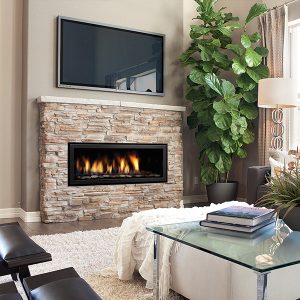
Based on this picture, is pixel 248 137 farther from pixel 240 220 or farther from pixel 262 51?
pixel 240 220

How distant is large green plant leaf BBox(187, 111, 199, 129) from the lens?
546 centimetres

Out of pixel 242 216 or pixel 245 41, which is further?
pixel 245 41

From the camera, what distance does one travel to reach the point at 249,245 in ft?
5.44

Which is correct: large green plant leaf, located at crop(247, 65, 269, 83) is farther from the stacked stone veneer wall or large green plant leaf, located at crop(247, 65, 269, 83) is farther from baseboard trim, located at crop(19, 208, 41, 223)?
baseboard trim, located at crop(19, 208, 41, 223)

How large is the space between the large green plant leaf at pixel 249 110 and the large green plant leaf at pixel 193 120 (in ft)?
2.04

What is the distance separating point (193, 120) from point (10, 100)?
2.37 meters

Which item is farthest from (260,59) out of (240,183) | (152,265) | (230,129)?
(152,265)

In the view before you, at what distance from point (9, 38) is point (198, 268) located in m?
3.84

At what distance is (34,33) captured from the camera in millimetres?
4566

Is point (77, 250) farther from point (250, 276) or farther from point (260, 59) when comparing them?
point (260, 59)

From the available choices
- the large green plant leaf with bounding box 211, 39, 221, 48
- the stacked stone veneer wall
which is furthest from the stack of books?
the large green plant leaf with bounding box 211, 39, 221, 48

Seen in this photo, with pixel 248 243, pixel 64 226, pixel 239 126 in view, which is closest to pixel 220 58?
pixel 239 126

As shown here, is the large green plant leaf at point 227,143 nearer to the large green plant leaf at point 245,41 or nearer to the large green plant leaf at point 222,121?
the large green plant leaf at point 222,121

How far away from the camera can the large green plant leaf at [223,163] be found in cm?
519
